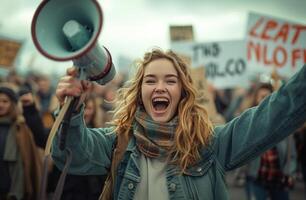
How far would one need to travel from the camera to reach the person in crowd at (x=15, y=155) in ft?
13.2

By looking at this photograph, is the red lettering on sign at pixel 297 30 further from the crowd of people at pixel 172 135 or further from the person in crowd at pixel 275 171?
the crowd of people at pixel 172 135

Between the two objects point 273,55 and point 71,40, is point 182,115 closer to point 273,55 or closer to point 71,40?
point 71,40

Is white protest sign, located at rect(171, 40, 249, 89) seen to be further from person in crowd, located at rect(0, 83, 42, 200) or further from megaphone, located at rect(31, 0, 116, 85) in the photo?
megaphone, located at rect(31, 0, 116, 85)

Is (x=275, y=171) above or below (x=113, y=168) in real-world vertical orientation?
below

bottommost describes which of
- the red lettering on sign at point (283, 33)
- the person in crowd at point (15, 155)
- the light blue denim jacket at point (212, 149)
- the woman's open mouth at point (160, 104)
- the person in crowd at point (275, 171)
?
the person in crowd at point (275, 171)

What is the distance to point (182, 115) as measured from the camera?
2363mm

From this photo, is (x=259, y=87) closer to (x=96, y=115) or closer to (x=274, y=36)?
(x=274, y=36)

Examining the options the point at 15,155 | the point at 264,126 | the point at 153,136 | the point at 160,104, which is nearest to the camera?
the point at 264,126

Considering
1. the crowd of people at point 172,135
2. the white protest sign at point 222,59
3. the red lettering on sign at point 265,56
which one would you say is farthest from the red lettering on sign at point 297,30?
the crowd of people at point 172,135

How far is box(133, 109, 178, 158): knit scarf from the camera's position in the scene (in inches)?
88.7

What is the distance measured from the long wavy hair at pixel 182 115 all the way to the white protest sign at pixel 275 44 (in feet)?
11.3

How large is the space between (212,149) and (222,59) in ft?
18.6

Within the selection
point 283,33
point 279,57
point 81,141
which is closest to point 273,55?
point 279,57

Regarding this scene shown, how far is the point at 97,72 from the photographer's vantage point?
6.10 feet
